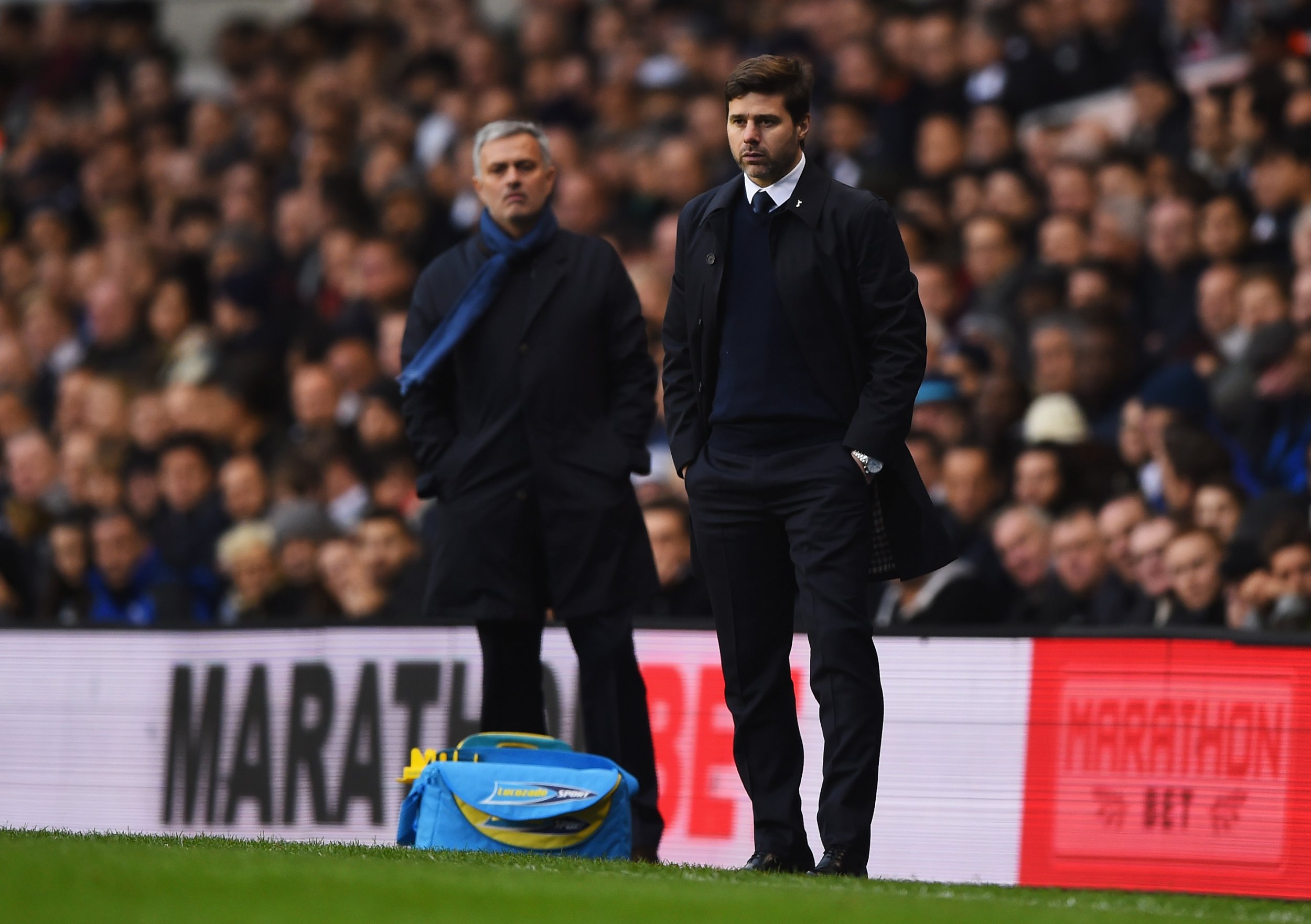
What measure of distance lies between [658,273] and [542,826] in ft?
15.2

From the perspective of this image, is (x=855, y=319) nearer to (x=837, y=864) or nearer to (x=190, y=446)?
(x=837, y=864)

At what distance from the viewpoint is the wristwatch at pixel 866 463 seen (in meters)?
5.64

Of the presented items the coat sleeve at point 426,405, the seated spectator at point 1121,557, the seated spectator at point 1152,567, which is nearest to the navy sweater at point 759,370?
the coat sleeve at point 426,405

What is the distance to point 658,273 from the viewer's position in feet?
34.4

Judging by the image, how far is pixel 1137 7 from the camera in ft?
37.7

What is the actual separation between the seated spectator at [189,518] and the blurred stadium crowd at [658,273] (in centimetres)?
3

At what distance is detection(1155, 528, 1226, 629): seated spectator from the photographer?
7684 mm

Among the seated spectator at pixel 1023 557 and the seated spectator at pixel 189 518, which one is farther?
the seated spectator at pixel 189 518

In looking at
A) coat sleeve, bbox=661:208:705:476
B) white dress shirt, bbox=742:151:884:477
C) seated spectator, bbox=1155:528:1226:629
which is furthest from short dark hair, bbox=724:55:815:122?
seated spectator, bbox=1155:528:1226:629

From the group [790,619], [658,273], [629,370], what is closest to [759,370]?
[790,619]

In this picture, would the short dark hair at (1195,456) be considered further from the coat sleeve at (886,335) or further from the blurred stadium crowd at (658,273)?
the coat sleeve at (886,335)

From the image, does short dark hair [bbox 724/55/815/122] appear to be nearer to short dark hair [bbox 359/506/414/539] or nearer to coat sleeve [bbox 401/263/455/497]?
coat sleeve [bbox 401/263/455/497]

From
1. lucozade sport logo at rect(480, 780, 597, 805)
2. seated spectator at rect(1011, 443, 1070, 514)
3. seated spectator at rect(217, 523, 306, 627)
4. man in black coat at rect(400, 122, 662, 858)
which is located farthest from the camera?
seated spectator at rect(217, 523, 306, 627)

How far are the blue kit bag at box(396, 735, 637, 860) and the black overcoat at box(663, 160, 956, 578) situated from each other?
3.80 ft
